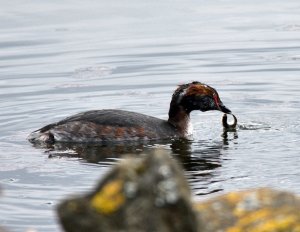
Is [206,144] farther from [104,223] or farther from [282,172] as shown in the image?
[104,223]

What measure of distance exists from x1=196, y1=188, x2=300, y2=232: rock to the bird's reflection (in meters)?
5.09

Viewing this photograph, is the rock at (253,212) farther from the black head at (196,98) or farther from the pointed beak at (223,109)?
the pointed beak at (223,109)

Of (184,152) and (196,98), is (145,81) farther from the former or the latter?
(184,152)

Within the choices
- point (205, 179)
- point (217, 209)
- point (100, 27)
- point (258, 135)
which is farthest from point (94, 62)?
point (217, 209)

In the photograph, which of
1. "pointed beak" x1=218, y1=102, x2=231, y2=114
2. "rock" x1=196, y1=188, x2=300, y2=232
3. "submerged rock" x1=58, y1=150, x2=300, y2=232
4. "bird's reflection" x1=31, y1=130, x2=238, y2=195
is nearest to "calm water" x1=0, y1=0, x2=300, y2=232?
"bird's reflection" x1=31, y1=130, x2=238, y2=195

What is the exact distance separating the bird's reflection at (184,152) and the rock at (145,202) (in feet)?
A: 19.3

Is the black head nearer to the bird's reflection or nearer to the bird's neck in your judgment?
the bird's neck

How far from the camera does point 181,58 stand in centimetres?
1983

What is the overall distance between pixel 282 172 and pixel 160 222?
20.2 feet

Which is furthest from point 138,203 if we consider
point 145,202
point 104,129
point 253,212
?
point 104,129

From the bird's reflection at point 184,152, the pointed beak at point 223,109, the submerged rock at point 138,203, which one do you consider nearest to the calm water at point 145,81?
the bird's reflection at point 184,152

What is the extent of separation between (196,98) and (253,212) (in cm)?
855

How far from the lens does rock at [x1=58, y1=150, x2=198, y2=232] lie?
5742 mm

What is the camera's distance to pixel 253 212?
6.48 m
